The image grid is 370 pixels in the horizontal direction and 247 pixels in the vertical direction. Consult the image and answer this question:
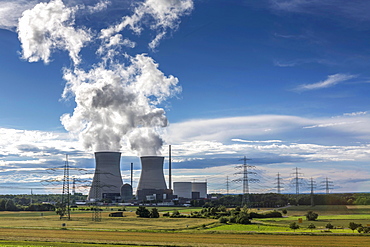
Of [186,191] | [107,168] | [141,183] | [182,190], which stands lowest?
[186,191]

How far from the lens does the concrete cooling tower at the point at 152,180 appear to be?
94.0 metres

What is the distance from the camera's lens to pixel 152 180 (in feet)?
324

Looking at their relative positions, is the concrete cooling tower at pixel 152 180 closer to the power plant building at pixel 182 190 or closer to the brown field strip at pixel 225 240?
the power plant building at pixel 182 190

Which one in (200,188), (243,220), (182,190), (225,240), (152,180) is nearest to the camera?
(225,240)

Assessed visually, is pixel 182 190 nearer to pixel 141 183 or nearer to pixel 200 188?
pixel 200 188

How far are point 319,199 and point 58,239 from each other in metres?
76.8

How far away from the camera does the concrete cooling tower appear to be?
3701 inches

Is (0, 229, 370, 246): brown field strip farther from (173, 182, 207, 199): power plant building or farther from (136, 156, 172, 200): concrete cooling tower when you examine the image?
(173, 182, 207, 199): power plant building

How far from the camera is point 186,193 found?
13300 cm

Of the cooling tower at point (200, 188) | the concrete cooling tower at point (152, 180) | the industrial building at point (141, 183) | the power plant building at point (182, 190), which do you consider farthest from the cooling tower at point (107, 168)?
the cooling tower at point (200, 188)

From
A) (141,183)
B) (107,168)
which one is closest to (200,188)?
(141,183)

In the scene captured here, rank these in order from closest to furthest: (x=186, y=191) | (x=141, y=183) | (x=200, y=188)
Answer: (x=141, y=183) → (x=186, y=191) → (x=200, y=188)

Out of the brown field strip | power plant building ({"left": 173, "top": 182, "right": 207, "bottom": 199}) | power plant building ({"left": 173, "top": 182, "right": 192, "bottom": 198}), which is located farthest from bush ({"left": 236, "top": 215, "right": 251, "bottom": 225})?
power plant building ({"left": 173, "top": 182, "right": 192, "bottom": 198})

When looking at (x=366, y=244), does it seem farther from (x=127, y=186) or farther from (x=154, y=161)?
(x=127, y=186)
